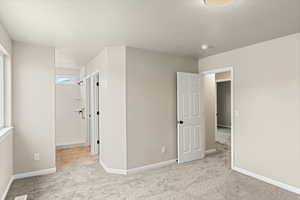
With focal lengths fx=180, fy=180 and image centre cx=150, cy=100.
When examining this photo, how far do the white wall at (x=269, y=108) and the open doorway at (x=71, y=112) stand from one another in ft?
12.9

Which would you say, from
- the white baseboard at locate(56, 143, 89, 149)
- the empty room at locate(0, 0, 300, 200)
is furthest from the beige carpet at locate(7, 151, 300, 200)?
the white baseboard at locate(56, 143, 89, 149)

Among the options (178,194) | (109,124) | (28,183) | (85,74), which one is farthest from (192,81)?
(28,183)

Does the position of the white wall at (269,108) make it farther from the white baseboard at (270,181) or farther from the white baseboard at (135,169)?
the white baseboard at (135,169)

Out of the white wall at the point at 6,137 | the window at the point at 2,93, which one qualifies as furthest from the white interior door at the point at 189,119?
the window at the point at 2,93

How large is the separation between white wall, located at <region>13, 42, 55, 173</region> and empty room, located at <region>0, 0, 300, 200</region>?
17 millimetres

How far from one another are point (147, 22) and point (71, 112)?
4.12 m

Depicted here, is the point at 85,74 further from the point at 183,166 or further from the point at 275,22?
the point at 275,22

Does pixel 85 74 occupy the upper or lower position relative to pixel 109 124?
upper

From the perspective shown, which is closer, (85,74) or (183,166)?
(183,166)

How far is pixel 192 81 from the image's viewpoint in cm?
410

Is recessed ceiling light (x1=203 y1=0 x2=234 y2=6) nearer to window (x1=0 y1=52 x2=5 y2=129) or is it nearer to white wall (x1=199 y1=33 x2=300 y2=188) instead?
white wall (x1=199 y1=33 x2=300 y2=188)

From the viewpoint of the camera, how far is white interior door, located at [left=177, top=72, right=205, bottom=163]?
390cm

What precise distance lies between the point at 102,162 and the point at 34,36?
2.61 meters

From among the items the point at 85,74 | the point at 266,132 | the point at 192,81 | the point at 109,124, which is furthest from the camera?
the point at 85,74
